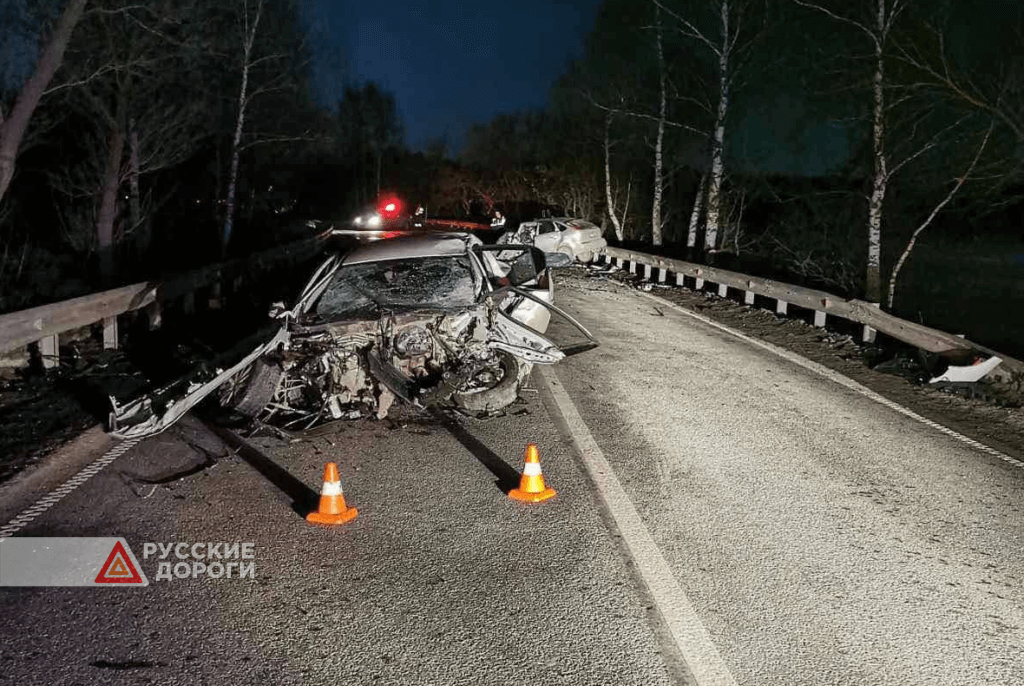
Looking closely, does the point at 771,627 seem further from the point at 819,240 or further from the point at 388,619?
the point at 819,240

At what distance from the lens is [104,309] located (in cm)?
1005

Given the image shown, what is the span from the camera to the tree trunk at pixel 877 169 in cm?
1527

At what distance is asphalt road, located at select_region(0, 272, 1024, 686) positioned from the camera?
12.1 ft

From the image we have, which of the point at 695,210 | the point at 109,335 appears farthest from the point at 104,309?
the point at 695,210

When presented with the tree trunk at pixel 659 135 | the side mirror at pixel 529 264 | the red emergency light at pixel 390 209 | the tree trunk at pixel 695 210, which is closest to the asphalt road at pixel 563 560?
the side mirror at pixel 529 264

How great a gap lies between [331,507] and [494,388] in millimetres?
2969

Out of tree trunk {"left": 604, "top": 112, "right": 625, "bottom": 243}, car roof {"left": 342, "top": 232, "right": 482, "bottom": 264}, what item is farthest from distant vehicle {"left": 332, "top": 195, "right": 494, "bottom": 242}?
car roof {"left": 342, "top": 232, "right": 482, "bottom": 264}

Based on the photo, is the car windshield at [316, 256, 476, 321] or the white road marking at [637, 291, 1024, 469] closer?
the white road marking at [637, 291, 1024, 469]

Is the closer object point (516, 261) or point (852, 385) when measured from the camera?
point (852, 385)

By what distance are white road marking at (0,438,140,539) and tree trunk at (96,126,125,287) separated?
13547 mm

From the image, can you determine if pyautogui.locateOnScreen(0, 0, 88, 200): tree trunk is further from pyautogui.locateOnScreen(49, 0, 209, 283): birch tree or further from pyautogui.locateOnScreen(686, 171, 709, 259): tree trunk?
pyautogui.locateOnScreen(686, 171, 709, 259): tree trunk

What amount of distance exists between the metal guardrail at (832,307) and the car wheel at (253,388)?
8.01 m

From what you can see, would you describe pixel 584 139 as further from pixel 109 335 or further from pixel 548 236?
pixel 109 335

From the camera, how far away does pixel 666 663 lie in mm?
3686
